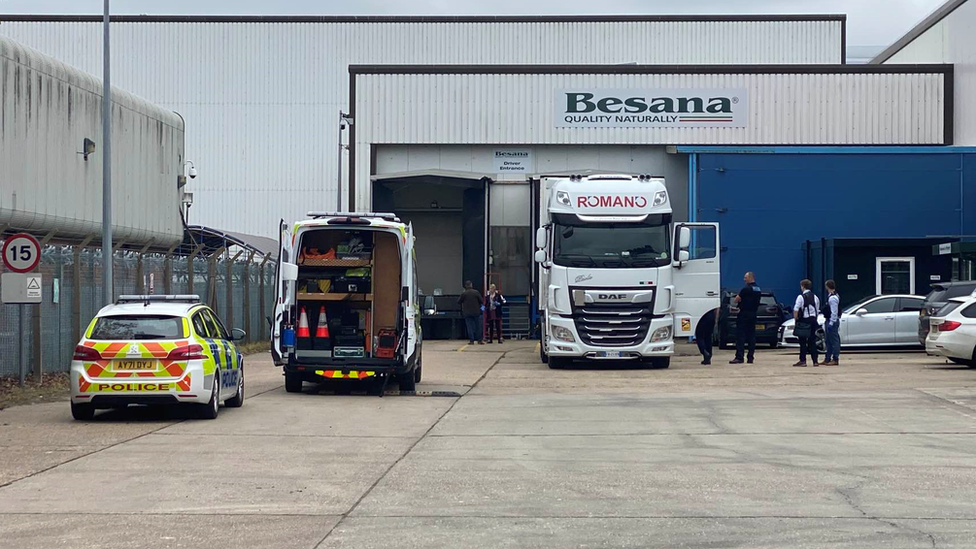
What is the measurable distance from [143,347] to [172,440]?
170cm

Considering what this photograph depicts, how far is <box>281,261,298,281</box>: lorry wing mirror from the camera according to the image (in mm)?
17453

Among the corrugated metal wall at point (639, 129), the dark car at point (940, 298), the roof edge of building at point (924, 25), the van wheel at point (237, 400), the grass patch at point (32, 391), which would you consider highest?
the roof edge of building at point (924, 25)

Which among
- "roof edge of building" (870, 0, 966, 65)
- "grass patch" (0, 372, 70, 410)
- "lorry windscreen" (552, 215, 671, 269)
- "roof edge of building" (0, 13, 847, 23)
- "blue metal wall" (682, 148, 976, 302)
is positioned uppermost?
"roof edge of building" (0, 13, 847, 23)

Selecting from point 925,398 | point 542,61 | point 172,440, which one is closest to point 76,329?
point 172,440

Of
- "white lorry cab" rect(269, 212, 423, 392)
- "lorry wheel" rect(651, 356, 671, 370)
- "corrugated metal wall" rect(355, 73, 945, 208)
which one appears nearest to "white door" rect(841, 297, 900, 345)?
"lorry wheel" rect(651, 356, 671, 370)

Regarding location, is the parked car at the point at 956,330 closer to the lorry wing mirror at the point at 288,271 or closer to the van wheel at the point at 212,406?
the lorry wing mirror at the point at 288,271

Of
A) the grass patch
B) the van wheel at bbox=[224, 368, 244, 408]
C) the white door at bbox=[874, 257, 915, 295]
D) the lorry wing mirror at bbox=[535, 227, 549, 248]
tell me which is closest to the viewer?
the van wheel at bbox=[224, 368, 244, 408]

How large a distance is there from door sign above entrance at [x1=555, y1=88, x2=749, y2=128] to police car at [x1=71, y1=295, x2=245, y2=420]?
27328 mm

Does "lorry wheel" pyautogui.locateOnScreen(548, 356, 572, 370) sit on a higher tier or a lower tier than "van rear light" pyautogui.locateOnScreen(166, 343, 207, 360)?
lower

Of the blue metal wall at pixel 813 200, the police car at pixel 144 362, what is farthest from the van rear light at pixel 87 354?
the blue metal wall at pixel 813 200

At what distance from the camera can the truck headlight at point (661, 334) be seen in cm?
2259

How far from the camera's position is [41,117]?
77.2 feet

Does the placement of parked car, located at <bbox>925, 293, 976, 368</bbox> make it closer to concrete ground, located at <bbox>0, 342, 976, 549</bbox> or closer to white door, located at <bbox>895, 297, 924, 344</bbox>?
concrete ground, located at <bbox>0, 342, 976, 549</bbox>

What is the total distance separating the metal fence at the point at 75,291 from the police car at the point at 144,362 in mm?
4745
